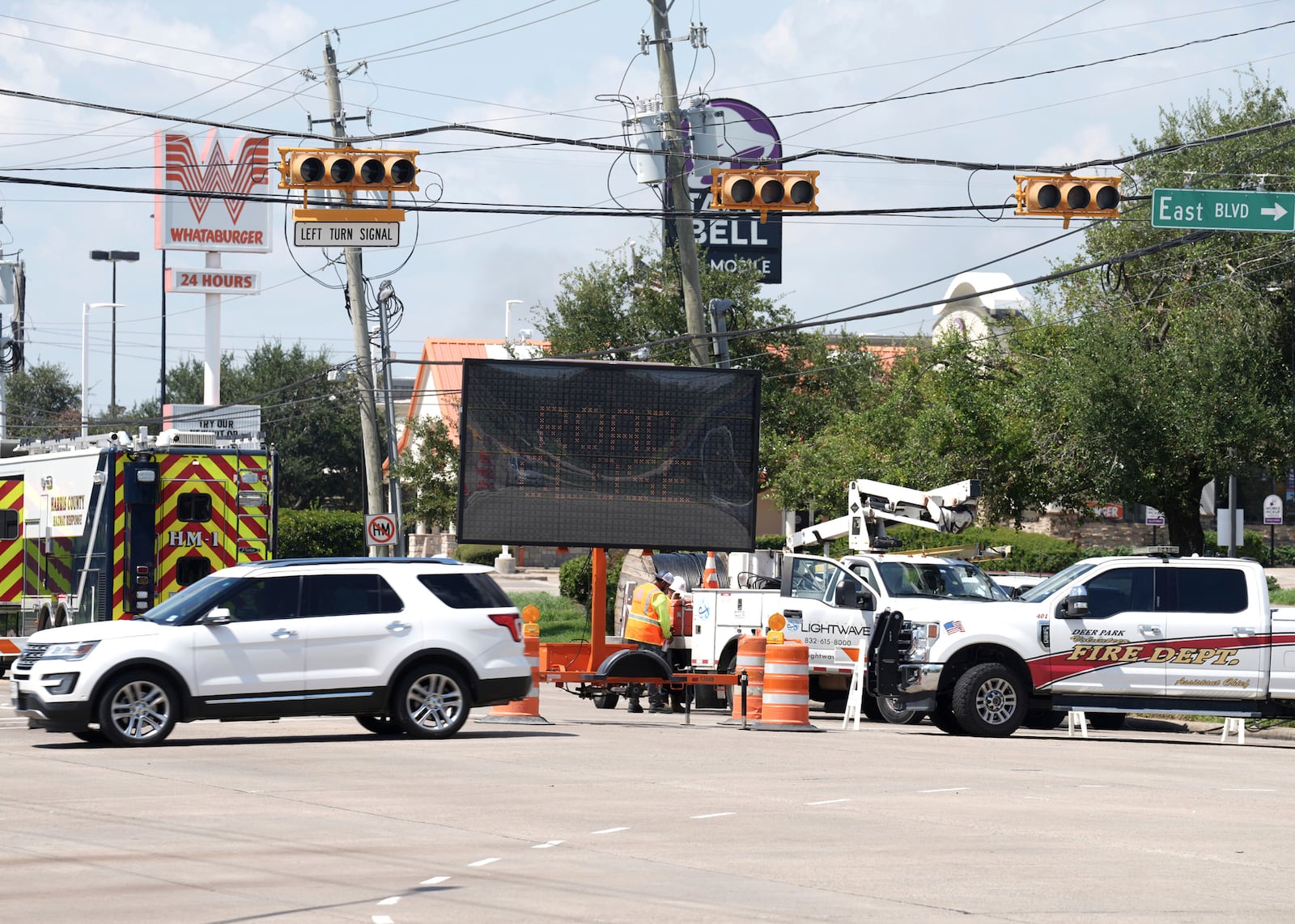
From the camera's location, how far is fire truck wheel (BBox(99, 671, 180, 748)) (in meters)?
15.8

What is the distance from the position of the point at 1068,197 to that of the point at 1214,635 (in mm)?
5096

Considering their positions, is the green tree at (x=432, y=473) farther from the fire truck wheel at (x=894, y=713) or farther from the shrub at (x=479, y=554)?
the fire truck wheel at (x=894, y=713)

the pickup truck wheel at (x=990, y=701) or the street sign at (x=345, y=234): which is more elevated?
the street sign at (x=345, y=234)

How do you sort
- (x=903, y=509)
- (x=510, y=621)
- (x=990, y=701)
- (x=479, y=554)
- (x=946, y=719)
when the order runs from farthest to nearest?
(x=479, y=554), (x=903, y=509), (x=946, y=719), (x=990, y=701), (x=510, y=621)

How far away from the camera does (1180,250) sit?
39.0 meters

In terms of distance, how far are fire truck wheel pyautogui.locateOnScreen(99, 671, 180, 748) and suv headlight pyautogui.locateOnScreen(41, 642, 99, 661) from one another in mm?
363

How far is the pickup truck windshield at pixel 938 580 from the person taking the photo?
67.6ft

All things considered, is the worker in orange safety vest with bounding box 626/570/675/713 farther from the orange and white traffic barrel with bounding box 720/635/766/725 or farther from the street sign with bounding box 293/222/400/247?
the street sign with bounding box 293/222/400/247

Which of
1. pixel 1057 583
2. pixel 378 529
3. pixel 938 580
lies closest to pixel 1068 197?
pixel 1057 583

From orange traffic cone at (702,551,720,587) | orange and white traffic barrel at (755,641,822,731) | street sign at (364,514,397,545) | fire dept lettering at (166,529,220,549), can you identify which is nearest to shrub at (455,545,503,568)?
street sign at (364,514,397,545)

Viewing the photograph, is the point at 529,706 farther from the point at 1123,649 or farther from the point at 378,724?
the point at 1123,649

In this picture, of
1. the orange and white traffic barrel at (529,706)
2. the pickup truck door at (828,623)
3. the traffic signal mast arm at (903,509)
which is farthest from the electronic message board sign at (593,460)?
the traffic signal mast arm at (903,509)

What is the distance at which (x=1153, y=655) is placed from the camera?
19266mm

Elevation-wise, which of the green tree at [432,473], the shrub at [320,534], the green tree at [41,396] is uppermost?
the green tree at [41,396]
